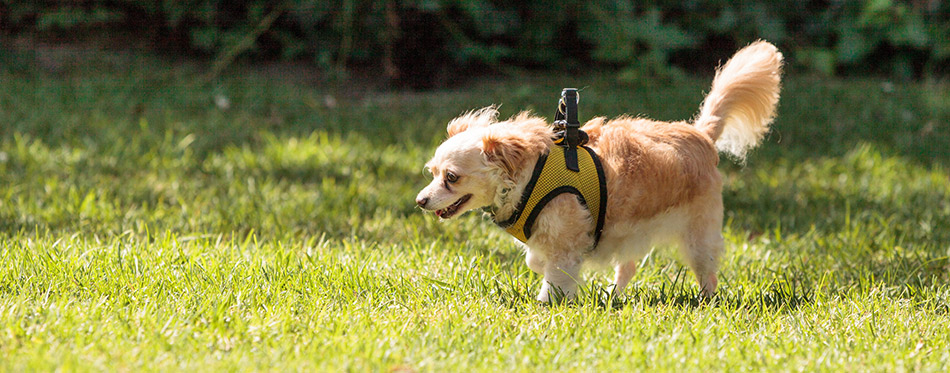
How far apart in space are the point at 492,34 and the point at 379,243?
174 inches

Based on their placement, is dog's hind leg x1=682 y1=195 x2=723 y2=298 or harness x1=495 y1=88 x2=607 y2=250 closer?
harness x1=495 y1=88 x2=607 y2=250

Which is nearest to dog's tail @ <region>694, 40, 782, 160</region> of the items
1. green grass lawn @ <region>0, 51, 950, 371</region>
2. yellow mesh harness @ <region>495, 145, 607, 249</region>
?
green grass lawn @ <region>0, 51, 950, 371</region>

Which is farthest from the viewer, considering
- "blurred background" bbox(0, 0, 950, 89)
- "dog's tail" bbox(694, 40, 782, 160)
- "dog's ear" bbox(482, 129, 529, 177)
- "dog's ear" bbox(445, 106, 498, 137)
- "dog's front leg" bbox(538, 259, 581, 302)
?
"blurred background" bbox(0, 0, 950, 89)

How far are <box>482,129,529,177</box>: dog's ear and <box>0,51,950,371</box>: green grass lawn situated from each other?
55cm

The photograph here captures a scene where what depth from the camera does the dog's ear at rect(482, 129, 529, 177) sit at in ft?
10.4

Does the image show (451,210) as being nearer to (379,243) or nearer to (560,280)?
(560,280)

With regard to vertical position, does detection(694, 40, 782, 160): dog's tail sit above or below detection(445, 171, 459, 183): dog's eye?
above

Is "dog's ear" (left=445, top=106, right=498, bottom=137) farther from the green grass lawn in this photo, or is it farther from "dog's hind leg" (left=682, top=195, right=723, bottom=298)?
"dog's hind leg" (left=682, top=195, right=723, bottom=298)

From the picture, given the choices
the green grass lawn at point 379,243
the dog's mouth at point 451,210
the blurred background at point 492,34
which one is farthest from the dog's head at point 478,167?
the blurred background at point 492,34

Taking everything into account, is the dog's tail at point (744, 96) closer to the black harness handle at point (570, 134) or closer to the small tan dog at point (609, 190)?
the small tan dog at point (609, 190)

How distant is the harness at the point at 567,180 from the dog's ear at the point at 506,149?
0.08m

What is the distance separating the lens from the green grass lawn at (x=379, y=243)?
9.17ft

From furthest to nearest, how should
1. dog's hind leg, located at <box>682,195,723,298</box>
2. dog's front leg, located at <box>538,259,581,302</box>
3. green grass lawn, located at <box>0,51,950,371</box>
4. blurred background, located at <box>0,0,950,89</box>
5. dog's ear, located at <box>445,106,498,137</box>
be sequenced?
blurred background, located at <box>0,0,950,89</box>, dog's hind leg, located at <box>682,195,723,298</box>, dog's ear, located at <box>445,106,498,137</box>, dog's front leg, located at <box>538,259,581,302</box>, green grass lawn, located at <box>0,51,950,371</box>

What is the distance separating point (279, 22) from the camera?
28.3 ft
